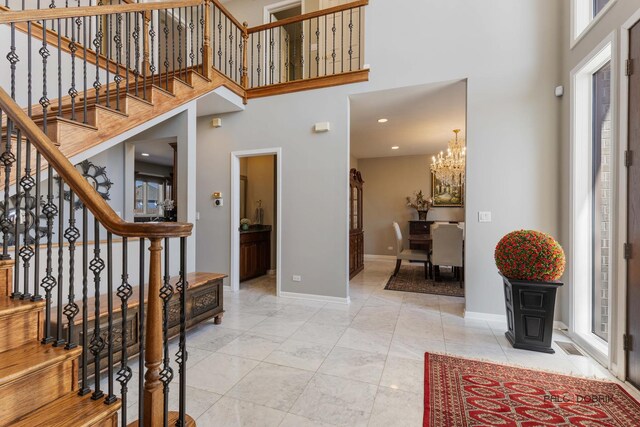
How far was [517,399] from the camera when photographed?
194 cm

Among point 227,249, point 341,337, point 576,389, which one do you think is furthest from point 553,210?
point 227,249

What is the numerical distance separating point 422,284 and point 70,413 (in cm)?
475

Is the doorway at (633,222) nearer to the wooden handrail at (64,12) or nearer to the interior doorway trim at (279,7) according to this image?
the wooden handrail at (64,12)

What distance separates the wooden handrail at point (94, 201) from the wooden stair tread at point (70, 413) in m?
0.77

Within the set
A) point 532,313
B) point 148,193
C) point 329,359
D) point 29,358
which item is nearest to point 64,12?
point 29,358

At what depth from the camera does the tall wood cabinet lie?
546cm

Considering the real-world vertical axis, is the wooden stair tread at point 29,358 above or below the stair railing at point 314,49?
below

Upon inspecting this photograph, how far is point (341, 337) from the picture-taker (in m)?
2.91

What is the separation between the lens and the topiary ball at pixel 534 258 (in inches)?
102

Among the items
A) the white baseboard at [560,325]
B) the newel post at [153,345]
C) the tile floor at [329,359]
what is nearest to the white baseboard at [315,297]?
the tile floor at [329,359]

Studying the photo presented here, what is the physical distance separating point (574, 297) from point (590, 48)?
2.32 metres

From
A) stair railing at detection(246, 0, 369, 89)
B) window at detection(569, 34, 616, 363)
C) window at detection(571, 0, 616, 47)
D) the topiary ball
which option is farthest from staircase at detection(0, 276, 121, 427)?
window at detection(571, 0, 616, 47)

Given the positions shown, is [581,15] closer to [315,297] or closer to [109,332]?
[315,297]

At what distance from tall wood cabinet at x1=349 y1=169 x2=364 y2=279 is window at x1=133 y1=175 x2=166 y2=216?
590cm
